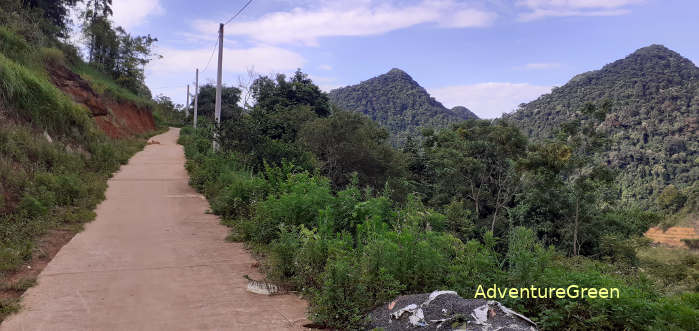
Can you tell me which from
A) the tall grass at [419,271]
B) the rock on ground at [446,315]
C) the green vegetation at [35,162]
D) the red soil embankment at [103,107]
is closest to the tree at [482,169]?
the green vegetation at [35,162]

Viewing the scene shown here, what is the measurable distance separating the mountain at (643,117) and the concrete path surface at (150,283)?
1249 inches

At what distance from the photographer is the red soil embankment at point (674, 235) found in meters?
34.3

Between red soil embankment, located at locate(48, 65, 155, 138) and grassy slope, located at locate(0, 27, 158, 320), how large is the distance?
337 cm

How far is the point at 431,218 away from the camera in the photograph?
4.93 metres

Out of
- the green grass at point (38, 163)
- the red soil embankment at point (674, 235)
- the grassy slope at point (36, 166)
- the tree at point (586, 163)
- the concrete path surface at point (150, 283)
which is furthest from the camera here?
the red soil embankment at point (674, 235)

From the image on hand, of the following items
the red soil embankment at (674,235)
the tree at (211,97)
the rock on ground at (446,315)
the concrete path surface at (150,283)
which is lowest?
the red soil embankment at (674,235)

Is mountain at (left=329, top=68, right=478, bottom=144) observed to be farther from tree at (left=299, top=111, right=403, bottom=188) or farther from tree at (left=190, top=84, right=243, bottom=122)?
tree at (left=299, top=111, right=403, bottom=188)

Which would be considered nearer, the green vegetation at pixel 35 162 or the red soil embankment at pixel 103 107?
the green vegetation at pixel 35 162

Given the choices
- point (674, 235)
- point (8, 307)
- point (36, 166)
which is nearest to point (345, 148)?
point (36, 166)

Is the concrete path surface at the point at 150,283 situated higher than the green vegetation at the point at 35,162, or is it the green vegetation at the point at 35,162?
the green vegetation at the point at 35,162

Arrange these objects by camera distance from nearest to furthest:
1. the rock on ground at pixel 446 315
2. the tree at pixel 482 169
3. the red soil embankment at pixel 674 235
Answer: the rock on ground at pixel 446 315
the tree at pixel 482 169
the red soil embankment at pixel 674 235

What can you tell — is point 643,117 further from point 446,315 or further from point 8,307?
point 8,307

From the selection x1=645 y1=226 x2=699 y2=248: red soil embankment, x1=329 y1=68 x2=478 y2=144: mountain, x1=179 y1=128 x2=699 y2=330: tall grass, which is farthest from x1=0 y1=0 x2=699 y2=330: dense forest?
x1=329 y1=68 x2=478 y2=144: mountain

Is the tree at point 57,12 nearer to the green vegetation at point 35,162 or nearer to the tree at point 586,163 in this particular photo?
the green vegetation at point 35,162
